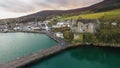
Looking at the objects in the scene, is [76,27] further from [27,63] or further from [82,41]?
[27,63]

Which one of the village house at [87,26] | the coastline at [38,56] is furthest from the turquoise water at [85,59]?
the village house at [87,26]

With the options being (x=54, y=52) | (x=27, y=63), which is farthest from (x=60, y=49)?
(x=27, y=63)

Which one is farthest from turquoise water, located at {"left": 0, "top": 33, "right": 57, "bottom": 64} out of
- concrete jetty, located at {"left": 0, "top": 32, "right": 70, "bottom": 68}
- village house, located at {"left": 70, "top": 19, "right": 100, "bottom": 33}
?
village house, located at {"left": 70, "top": 19, "right": 100, "bottom": 33}

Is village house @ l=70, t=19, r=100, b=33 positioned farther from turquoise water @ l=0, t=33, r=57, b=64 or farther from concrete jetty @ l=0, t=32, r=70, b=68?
concrete jetty @ l=0, t=32, r=70, b=68

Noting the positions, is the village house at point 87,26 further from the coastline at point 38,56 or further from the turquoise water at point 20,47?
the turquoise water at point 20,47

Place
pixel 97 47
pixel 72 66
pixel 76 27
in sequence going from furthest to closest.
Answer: pixel 76 27, pixel 97 47, pixel 72 66

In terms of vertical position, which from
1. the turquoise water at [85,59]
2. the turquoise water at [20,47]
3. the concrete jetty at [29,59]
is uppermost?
the concrete jetty at [29,59]

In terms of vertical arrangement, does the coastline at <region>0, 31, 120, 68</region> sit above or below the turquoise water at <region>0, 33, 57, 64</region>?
above

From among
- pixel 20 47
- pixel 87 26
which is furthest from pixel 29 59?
pixel 87 26
